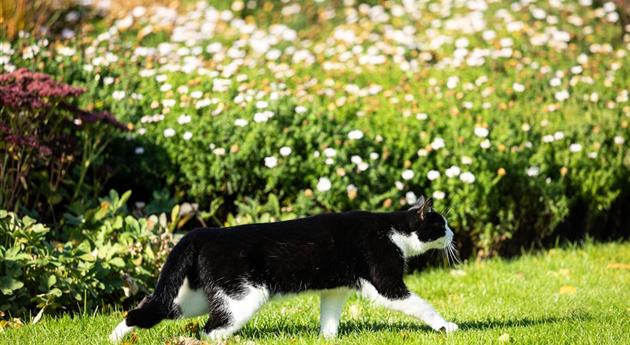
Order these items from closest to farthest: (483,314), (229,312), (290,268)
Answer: (229,312) < (290,268) < (483,314)

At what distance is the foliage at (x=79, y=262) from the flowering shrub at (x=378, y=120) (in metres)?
0.81

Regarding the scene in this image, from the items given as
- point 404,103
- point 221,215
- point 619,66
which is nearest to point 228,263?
point 221,215

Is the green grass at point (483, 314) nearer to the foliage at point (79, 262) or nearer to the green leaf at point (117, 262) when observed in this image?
the foliage at point (79, 262)

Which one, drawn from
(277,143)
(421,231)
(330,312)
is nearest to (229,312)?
(330,312)

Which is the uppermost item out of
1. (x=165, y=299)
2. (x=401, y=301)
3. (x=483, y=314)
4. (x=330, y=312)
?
(x=165, y=299)

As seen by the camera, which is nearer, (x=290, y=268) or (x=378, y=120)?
(x=290, y=268)

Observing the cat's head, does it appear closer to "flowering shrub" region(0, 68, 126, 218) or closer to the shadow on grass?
the shadow on grass

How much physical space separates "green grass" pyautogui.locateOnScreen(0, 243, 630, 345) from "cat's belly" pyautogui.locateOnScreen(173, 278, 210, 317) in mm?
215

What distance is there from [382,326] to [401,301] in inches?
24.7

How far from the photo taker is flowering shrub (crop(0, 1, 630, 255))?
6.77m

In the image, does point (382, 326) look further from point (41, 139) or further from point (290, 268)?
point (41, 139)

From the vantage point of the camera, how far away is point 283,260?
14.1 feet

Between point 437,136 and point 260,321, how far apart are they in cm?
251

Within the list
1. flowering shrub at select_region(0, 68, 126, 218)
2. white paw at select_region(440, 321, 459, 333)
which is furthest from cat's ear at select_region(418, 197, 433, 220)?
flowering shrub at select_region(0, 68, 126, 218)
